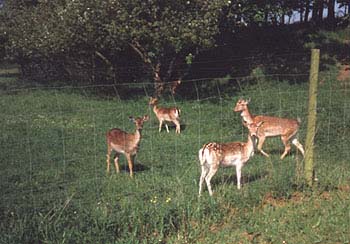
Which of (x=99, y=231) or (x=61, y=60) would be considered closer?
(x=99, y=231)

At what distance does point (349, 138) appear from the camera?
35.9 ft

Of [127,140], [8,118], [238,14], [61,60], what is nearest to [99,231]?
[127,140]

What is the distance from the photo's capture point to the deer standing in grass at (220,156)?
7547 millimetres

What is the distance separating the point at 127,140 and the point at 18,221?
398 centimetres

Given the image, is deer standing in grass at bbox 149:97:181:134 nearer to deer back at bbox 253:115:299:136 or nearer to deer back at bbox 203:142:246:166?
deer back at bbox 253:115:299:136

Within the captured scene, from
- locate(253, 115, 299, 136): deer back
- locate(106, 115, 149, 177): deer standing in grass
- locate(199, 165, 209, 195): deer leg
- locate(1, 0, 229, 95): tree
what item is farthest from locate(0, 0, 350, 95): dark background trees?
locate(199, 165, 209, 195): deer leg

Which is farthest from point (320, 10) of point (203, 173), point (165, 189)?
point (165, 189)

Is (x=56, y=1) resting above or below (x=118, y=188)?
above

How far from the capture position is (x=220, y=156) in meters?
7.62

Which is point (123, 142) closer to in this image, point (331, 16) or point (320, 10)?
point (331, 16)

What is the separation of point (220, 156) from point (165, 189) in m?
0.90

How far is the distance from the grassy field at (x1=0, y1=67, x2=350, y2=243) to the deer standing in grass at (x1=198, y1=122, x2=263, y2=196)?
0.80ft

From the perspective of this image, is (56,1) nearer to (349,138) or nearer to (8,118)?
(8,118)

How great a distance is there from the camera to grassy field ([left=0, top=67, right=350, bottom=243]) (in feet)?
Result: 18.9
